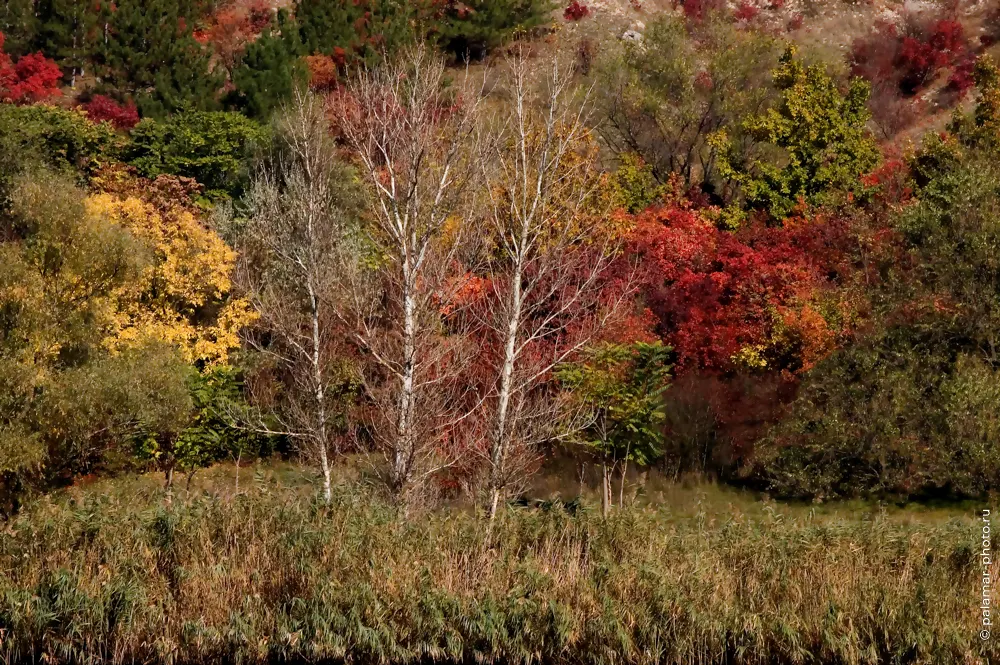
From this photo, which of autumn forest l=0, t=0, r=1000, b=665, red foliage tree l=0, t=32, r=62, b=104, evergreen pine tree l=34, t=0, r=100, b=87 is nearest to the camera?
autumn forest l=0, t=0, r=1000, b=665

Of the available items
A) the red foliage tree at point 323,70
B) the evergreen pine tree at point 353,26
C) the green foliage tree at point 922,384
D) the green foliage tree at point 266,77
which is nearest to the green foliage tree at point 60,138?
the green foliage tree at point 266,77

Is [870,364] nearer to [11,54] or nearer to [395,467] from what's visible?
[395,467]

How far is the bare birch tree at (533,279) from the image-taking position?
2531 cm

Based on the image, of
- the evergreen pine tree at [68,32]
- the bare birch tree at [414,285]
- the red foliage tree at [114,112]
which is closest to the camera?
the bare birch tree at [414,285]

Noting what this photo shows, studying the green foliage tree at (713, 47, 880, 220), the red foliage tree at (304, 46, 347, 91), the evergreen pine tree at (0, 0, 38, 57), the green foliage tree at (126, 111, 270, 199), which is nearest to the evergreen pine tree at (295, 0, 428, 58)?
the red foliage tree at (304, 46, 347, 91)

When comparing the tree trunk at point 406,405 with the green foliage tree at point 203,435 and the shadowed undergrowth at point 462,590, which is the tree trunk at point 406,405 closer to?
the shadowed undergrowth at point 462,590

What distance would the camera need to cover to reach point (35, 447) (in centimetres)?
2662

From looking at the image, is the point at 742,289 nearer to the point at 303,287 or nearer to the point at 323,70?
the point at 303,287

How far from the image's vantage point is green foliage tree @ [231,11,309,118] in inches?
2259

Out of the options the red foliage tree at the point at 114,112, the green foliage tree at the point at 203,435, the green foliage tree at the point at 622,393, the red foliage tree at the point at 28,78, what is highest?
the red foliage tree at the point at 28,78

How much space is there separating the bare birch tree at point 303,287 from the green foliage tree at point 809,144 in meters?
17.7

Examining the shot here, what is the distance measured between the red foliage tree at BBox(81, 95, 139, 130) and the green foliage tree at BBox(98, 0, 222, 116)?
107cm

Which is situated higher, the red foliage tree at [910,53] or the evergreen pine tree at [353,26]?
the evergreen pine tree at [353,26]

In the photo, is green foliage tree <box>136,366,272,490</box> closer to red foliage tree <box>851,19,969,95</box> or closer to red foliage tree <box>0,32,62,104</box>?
red foliage tree <box>0,32,62,104</box>
